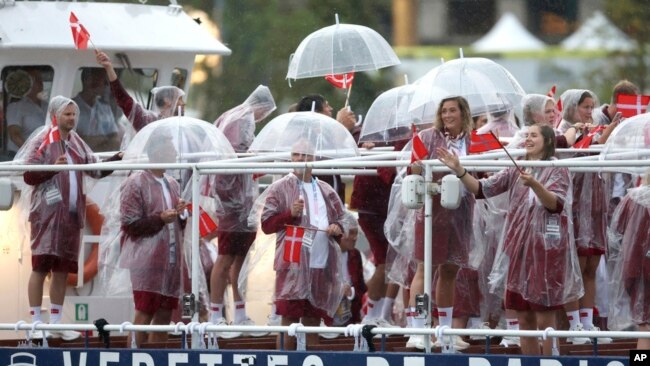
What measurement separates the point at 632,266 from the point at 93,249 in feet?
14.1

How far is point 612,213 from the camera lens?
12406 millimetres

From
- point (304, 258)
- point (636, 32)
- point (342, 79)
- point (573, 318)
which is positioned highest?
point (636, 32)

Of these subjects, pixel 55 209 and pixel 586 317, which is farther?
pixel 55 209

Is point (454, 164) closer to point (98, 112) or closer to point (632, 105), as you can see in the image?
point (632, 105)

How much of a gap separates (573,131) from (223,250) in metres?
2.47

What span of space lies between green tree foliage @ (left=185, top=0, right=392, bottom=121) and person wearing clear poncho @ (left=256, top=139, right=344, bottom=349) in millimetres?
14856

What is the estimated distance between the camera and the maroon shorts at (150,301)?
1211 centimetres

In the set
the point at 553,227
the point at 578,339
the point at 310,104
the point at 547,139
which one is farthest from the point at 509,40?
the point at 553,227

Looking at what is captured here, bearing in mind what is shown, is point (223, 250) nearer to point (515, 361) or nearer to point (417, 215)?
point (417, 215)

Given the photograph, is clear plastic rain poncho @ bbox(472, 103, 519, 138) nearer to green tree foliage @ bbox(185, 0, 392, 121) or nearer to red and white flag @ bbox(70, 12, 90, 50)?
red and white flag @ bbox(70, 12, 90, 50)

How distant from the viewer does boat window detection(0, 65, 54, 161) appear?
14.0m

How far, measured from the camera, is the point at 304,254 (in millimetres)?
11852

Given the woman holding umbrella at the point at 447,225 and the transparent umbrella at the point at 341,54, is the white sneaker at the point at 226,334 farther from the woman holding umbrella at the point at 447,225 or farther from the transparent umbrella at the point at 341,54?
the transparent umbrella at the point at 341,54

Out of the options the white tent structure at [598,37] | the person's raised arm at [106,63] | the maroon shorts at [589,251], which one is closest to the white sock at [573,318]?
the maroon shorts at [589,251]
